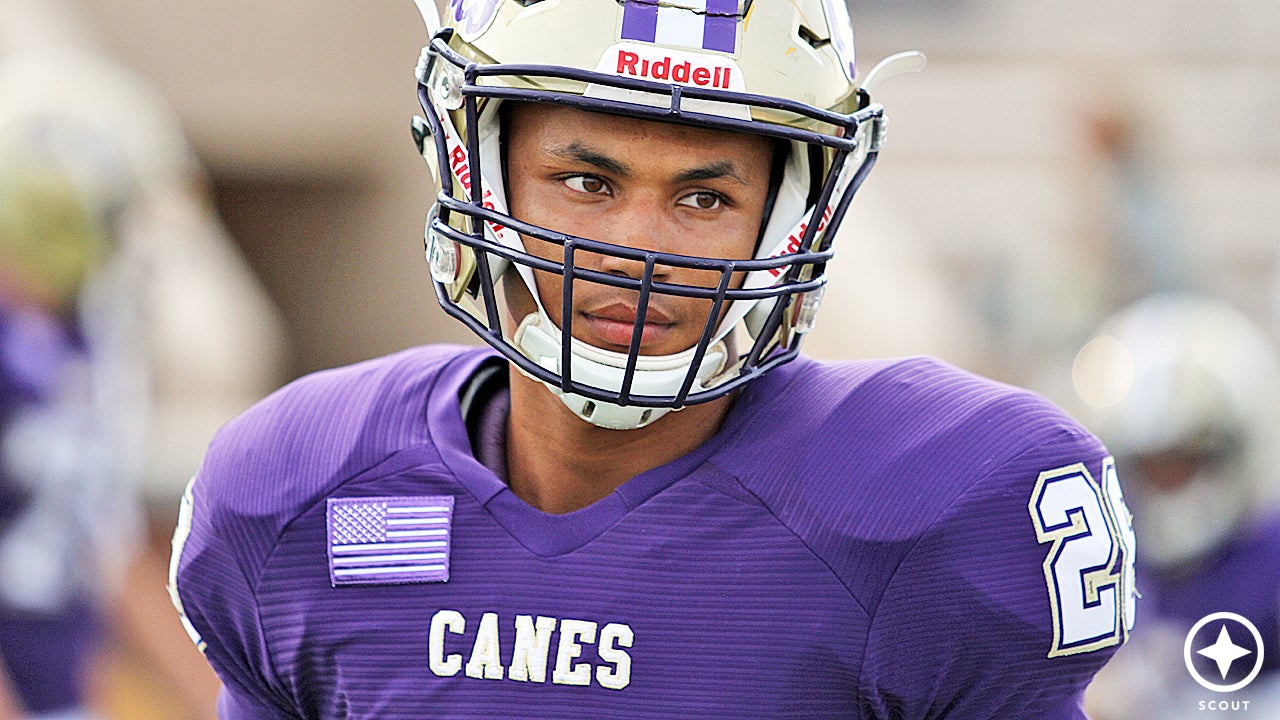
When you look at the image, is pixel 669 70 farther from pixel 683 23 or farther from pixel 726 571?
pixel 726 571

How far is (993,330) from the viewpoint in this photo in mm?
7465

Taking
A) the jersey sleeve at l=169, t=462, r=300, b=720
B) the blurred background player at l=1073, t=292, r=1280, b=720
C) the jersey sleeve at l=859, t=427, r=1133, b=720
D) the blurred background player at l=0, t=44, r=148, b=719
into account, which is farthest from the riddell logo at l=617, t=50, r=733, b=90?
the blurred background player at l=0, t=44, r=148, b=719

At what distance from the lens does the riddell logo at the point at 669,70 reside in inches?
66.6

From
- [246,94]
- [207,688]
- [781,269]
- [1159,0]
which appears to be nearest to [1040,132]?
[1159,0]

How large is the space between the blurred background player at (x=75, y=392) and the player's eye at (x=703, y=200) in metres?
2.99

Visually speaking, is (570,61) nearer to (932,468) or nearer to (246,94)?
(932,468)

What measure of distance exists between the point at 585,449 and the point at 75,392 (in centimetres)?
299

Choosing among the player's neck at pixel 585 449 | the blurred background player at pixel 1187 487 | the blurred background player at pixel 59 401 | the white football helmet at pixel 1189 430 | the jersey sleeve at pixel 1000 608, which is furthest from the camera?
the blurred background player at pixel 59 401

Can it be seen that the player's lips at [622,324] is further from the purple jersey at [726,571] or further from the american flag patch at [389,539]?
the american flag patch at [389,539]

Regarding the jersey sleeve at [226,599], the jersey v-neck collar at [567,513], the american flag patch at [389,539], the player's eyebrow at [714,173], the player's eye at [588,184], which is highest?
the player's eyebrow at [714,173]

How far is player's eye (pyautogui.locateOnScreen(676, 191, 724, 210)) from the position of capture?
1743 mm

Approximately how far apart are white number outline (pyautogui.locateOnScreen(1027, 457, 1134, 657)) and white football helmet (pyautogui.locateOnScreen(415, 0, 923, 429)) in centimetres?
32

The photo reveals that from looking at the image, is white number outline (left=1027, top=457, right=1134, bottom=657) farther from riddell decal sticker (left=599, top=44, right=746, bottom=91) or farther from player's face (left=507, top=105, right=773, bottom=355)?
riddell decal sticker (left=599, top=44, right=746, bottom=91)

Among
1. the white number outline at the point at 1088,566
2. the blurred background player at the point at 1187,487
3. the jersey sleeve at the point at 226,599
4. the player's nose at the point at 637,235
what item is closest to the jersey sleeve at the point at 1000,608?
the white number outline at the point at 1088,566
